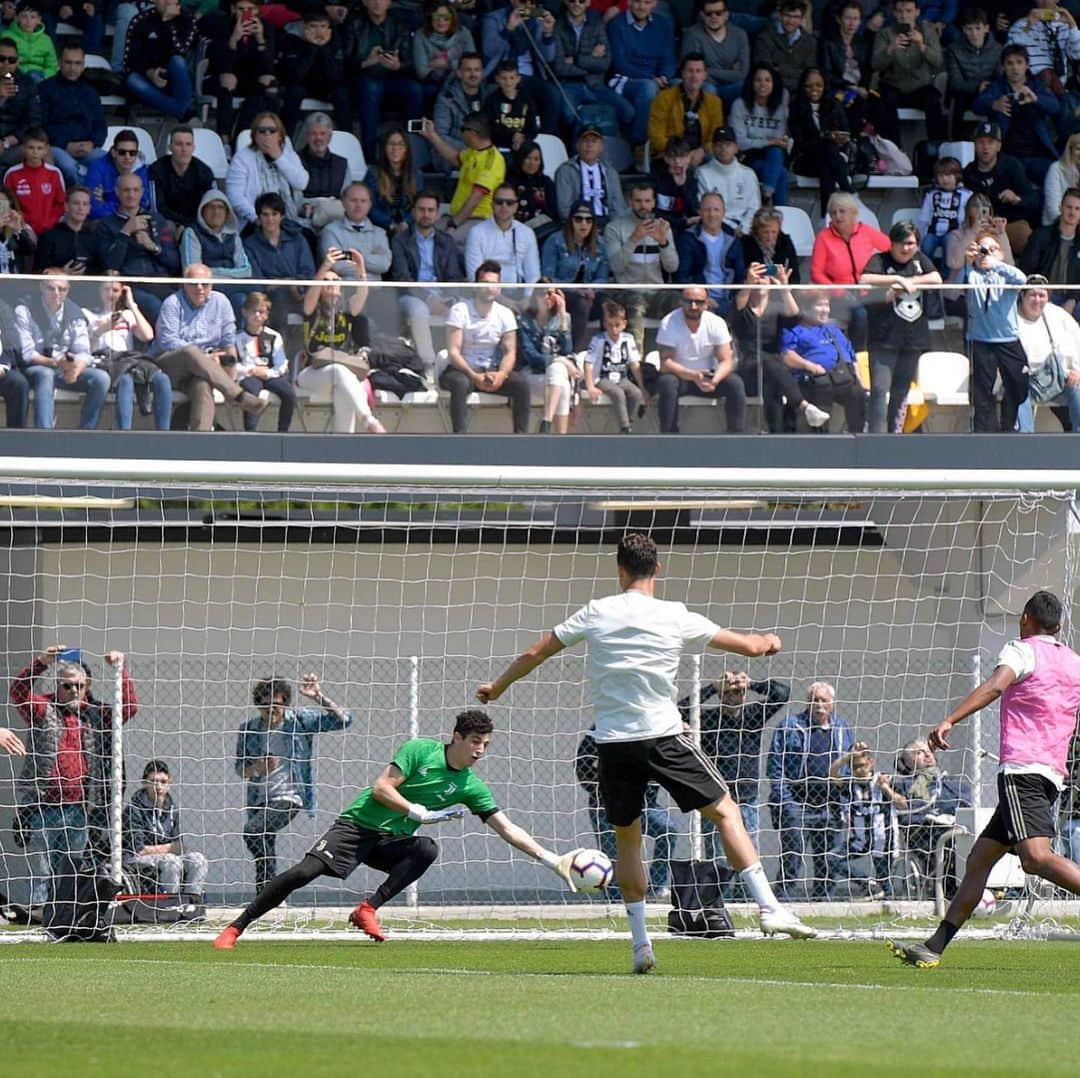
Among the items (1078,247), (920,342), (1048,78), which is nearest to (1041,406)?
(920,342)

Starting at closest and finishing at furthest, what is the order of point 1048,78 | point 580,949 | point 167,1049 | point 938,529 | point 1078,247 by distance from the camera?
point 167,1049 < point 580,949 < point 938,529 < point 1078,247 < point 1048,78

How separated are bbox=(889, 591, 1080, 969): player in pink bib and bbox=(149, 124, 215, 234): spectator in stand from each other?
9.90m

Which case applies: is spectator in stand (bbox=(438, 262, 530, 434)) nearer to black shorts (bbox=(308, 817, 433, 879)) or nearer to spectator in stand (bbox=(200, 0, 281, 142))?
spectator in stand (bbox=(200, 0, 281, 142))

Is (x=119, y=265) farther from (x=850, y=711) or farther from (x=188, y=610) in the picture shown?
(x=850, y=711)

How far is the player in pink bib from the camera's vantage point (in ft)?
28.7

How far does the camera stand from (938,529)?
16.2m

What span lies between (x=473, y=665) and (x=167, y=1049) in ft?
32.8

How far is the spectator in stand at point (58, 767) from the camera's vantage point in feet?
41.4

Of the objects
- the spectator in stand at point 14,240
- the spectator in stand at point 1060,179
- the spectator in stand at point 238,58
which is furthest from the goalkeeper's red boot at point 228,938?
the spectator in stand at point 1060,179

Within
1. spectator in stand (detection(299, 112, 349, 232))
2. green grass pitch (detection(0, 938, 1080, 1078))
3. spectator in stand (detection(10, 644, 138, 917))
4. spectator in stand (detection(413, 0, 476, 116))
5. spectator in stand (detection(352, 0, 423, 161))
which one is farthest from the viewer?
spectator in stand (detection(413, 0, 476, 116))

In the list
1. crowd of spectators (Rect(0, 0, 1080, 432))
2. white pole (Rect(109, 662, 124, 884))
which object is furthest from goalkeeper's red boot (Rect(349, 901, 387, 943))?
crowd of spectators (Rect(0, 0, 1080, 432))

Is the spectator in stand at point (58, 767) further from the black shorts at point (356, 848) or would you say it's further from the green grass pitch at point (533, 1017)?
the green grass pitch at point (533, 1017)

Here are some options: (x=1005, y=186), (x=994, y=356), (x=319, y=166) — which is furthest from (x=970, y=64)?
(x=319, y=166)

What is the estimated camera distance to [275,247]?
16250mm
